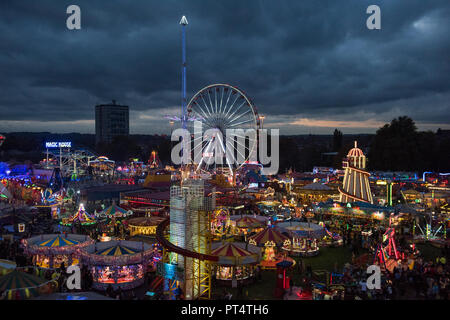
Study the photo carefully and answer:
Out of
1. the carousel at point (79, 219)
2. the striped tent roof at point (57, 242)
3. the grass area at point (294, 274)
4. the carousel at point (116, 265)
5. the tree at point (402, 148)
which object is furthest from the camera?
the tree at point (402, 148)

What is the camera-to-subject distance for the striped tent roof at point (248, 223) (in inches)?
846

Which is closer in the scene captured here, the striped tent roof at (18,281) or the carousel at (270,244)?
the striped tent roof at (18,281)

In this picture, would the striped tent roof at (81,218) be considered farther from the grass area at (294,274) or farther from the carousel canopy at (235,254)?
the grass area at (294,274)

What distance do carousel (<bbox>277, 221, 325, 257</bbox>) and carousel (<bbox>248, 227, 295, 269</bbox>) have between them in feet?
1.75

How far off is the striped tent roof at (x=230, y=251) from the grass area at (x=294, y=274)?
1218mm

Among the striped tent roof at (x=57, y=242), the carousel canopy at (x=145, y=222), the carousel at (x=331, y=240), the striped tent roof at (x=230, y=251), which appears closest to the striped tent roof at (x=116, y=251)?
the striped tent roof at (x=57, y=242)

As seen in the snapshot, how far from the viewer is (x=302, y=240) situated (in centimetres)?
1872

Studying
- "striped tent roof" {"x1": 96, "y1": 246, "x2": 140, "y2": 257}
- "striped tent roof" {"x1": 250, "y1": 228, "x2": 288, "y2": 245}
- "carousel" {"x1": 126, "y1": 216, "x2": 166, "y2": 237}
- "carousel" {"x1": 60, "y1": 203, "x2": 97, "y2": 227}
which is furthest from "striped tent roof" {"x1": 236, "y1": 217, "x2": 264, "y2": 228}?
"carousel" {"x1": 60, "y1": 203, "x2": 97, "y2": 227}

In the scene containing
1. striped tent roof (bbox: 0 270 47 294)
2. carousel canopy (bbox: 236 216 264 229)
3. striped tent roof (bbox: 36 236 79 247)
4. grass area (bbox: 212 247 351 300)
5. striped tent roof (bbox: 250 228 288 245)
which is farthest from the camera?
carousel canopy (bbox: 236 216 264 229)

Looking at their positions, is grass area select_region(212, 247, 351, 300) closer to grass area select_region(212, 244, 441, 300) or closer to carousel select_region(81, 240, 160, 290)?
grass area select_region(212, 244, 441, 300)

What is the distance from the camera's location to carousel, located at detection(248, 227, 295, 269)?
648 inches

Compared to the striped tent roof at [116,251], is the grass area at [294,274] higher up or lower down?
lower down
